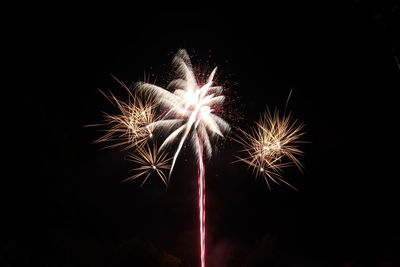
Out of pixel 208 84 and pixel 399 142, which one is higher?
pixel 399 142

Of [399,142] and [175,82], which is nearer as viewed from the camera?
[175,82]

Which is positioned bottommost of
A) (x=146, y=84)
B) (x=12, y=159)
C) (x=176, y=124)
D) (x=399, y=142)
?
(x=12, y=159)

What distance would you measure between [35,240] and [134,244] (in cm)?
448

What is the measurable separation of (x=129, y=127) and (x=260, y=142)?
4396 millimetres

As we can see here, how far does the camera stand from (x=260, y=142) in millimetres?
10398

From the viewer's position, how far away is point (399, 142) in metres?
12.3

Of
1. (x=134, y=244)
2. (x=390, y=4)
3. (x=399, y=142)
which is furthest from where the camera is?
(x=134, y=244)

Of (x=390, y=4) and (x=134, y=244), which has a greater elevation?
(x=390, y=4)

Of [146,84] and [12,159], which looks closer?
[146,84]

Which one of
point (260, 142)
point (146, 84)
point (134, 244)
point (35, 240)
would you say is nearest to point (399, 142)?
point (260, 142)

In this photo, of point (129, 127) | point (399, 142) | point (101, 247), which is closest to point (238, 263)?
point (101, 247)

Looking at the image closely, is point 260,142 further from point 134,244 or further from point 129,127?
point 134,244

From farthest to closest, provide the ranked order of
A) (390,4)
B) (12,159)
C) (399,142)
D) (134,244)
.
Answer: (134,244), (12,159), (399,142), (390,4)

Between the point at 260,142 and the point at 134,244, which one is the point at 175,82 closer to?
the point at 260,142
